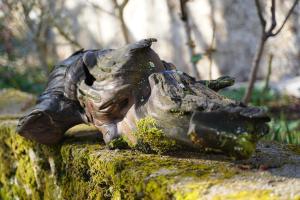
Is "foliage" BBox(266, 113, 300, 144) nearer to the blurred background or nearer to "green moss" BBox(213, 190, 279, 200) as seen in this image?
the blurred background

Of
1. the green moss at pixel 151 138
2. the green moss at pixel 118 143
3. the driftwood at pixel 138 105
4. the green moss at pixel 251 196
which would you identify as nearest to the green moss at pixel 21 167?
the driftwood at pixel 138 105

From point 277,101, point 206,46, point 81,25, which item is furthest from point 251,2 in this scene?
point 81,25

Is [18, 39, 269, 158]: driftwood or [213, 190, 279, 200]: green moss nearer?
[213, 190, 279, 200]: green moss

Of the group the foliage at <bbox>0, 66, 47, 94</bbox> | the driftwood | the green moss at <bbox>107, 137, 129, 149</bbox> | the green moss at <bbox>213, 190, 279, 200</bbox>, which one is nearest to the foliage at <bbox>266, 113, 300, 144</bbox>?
the driftwood

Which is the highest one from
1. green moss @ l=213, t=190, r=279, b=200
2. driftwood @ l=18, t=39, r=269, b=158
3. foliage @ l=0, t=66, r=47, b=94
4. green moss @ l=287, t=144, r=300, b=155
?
foliage @ l=0, t=66, r=47, b=94

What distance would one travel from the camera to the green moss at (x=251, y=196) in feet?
3.81

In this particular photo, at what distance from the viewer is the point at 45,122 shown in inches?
82.7

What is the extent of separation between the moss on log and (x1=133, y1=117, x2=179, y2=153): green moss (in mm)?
35

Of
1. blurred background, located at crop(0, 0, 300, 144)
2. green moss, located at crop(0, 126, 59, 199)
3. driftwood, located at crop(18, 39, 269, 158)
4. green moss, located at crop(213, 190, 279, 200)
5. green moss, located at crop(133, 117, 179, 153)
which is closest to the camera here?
green moss, located at crop(213, 190, 279, 200)

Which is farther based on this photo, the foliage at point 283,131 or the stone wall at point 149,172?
the foliage at point 283,131

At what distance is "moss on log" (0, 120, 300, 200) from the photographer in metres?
1.26

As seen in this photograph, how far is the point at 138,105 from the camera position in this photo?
1754 millimetres

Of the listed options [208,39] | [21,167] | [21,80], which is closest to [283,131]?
[21,167]

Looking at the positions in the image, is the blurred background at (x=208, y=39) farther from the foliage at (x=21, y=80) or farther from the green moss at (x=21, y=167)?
the green moss at (x=21, y=167)
